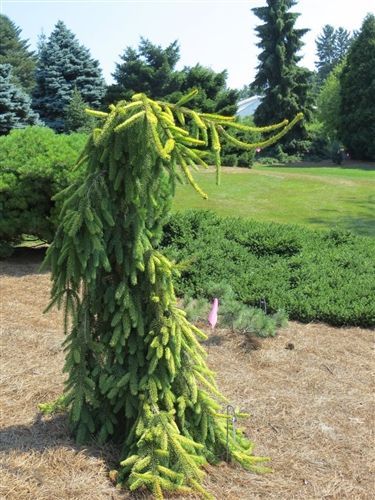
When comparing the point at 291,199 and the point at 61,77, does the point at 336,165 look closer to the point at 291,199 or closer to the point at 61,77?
the point at 61,77

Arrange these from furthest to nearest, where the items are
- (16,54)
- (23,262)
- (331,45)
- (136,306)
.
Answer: (331,45) < (16,54) < (23,262) < (136,306)

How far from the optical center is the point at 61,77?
1113 inches

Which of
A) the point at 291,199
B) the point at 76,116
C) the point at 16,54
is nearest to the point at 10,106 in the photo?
the point at 76,116

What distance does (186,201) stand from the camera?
1425 centimetres

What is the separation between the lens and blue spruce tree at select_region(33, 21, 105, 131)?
27969 mm

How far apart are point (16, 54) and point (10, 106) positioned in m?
35.8

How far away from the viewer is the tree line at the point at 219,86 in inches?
991

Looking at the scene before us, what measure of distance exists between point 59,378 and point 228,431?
172 centimetres

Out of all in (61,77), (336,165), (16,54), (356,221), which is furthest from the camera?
(16,54)

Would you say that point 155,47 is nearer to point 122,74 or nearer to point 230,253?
point 122,74

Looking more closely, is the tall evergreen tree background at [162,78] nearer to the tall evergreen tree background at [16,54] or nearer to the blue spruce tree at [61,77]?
the blue spruce tree at [61,77]

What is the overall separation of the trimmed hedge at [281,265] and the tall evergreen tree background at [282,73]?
85.1ft

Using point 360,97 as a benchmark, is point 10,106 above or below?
below

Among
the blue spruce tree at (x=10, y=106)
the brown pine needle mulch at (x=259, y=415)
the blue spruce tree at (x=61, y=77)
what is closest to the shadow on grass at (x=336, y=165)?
the blue spruce tree at (x=61, y=77)
